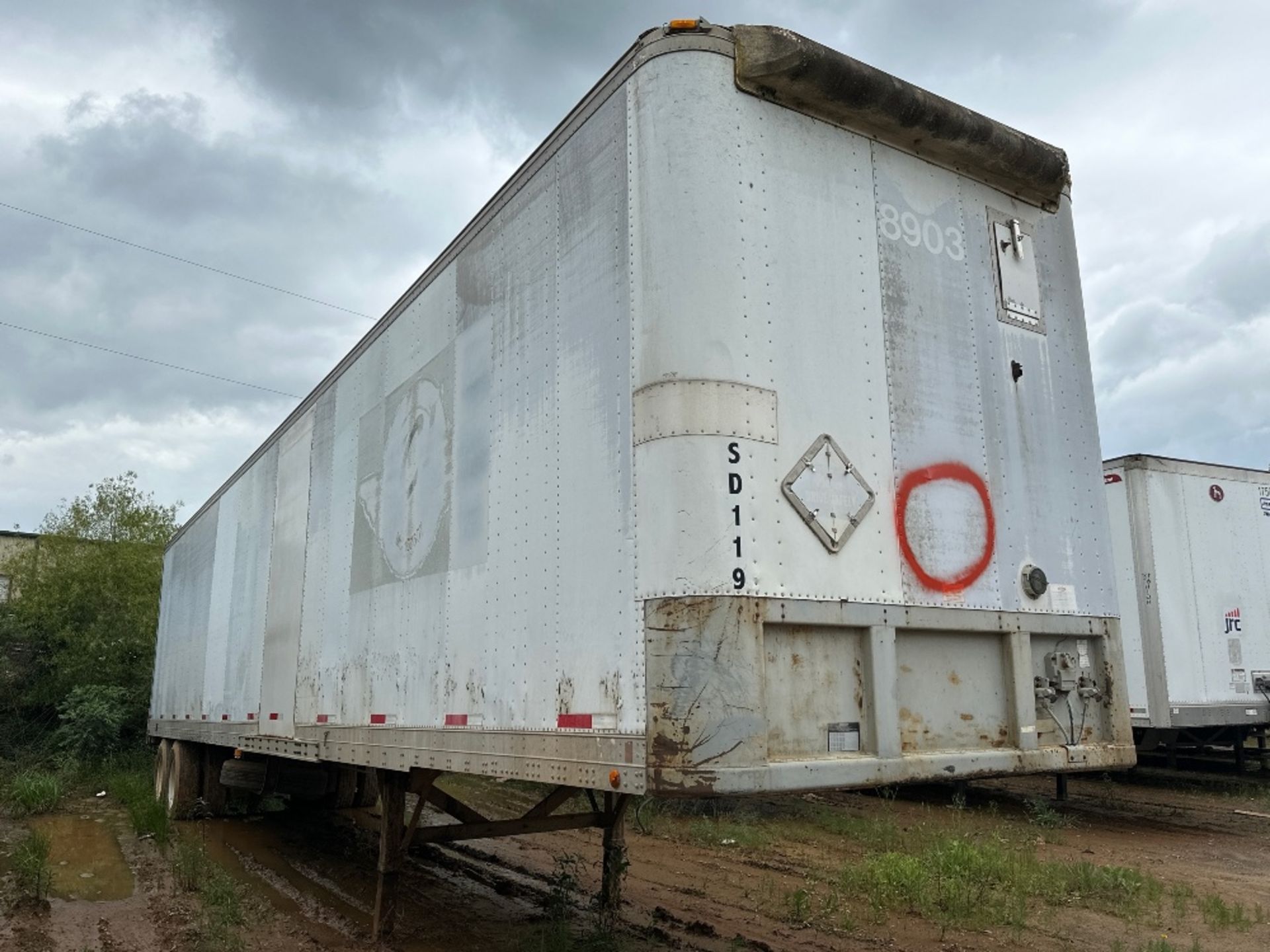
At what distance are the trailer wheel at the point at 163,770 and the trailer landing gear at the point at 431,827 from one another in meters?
8.61

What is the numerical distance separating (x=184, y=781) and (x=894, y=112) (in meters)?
11.9

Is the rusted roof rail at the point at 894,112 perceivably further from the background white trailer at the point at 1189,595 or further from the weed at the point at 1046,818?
the weed at the point at 1046,818

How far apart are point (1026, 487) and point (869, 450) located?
104 cm

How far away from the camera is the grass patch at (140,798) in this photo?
37.3 feet

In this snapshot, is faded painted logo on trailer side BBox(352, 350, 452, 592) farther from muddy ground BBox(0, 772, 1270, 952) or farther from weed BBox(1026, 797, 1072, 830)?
weed BBox(1026, 797, 1072, 830)

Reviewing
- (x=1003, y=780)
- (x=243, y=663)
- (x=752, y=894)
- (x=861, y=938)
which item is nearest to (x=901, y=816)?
(x=1003, y=780)

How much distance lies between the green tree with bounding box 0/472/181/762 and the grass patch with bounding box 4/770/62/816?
503 cm

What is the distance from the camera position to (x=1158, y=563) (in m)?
10.8

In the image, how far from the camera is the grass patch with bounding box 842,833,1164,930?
22.4 ft

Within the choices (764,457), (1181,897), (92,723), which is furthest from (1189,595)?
(92,723)

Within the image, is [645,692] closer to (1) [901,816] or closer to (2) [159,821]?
(1) [901,816]

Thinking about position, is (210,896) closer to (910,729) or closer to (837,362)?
(910,729)

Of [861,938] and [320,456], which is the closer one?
[861,938]

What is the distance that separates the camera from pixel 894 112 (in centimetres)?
431
